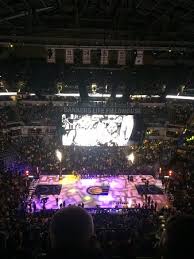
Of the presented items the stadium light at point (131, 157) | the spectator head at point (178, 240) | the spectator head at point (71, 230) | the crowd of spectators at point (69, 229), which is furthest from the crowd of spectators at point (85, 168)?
the spectator head at point (178, 240)

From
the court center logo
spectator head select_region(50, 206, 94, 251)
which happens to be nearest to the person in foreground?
spectator head select_region(50, 206, 94, 251)

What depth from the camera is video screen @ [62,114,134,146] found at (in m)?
30.7

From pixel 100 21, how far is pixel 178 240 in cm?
1230

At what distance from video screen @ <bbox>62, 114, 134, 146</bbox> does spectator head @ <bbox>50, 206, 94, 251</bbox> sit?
1115 inches

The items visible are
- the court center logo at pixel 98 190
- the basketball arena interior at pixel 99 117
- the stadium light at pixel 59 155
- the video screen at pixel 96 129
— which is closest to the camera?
the basketball arena interior at pixel 99 117

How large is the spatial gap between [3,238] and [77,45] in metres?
11.3

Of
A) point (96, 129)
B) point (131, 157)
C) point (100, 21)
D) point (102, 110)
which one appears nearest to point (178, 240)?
point (100, 21)

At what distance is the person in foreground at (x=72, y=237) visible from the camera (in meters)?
2.05

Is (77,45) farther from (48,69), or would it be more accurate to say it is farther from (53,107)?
(53,107)

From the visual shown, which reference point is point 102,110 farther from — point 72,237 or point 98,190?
point 72,237

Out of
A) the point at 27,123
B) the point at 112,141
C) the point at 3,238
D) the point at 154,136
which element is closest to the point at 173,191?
the point at 112,141

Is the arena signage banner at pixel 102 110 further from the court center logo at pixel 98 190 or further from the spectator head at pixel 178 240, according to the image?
the spectator head at pixel 178 240

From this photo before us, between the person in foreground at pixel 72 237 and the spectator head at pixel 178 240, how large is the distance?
1.34 feet

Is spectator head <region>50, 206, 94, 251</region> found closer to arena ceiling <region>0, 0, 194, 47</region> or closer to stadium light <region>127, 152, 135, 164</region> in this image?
arena ceiling <region>0, 0, 194, 47</region>
